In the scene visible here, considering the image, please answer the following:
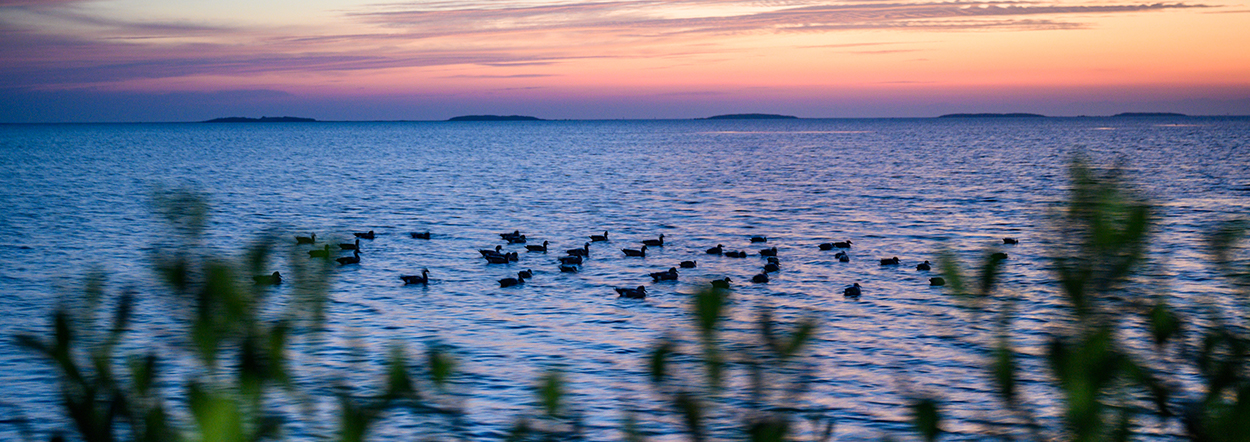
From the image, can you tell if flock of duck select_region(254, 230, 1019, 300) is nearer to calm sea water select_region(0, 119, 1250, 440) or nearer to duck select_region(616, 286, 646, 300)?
duck select_region(616, 286, 646, 300)

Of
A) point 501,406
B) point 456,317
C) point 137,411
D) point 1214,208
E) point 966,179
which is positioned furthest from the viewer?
point 966,179

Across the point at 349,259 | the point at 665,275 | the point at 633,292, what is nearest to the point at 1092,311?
the point at 633,292

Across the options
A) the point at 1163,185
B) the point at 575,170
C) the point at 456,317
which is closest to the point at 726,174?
the point at 575,170

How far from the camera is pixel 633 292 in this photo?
22.1 m

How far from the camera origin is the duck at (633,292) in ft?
72.5

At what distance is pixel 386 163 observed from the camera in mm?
94750

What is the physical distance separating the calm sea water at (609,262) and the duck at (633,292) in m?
0.22

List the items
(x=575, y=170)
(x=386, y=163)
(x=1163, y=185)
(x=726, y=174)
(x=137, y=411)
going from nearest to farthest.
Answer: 1. (x=137, y=411)
2. (x=1163, y=185)
3. (x=726, y=174)
4. (x=575, y=170)
5. (x=386, y=163)

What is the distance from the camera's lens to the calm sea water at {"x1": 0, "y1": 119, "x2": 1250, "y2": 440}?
47.7ft

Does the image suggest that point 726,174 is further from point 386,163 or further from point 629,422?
point 629,422

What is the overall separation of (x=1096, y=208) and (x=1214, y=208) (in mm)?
46318

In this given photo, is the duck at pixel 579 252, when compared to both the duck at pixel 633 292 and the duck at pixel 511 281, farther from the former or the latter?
the duck at pixel 633 292

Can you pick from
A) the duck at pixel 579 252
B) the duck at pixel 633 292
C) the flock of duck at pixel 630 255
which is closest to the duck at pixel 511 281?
the flock of duck at pixel 630 255

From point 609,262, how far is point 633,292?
6.07 meters
